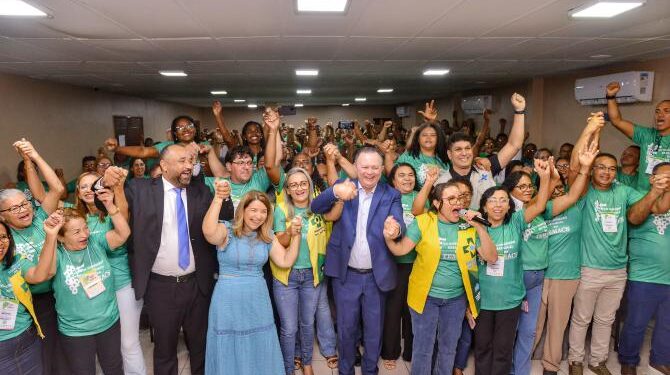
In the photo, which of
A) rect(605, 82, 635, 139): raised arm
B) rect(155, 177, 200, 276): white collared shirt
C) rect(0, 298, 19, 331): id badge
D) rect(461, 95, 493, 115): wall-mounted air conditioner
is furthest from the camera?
rect(461, 95, 493, 115): wall-mounted air conditioner

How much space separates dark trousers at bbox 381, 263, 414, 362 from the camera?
2906mm

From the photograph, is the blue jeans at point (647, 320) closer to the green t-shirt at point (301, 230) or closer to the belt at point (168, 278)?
the green t-shirt at point (301, 230)

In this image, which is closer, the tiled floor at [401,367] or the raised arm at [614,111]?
the tiled floor at [401,367]

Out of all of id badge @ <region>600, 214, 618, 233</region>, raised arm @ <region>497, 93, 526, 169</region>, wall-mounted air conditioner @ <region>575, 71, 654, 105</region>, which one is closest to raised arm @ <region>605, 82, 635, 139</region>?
raised arm @ <region>497, 93, 526, 169</region>

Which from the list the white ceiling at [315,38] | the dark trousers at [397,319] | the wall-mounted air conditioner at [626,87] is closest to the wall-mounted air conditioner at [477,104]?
the white ceiling at [315,38]

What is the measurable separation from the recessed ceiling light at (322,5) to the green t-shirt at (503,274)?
6.03ft

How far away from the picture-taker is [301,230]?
2.63m

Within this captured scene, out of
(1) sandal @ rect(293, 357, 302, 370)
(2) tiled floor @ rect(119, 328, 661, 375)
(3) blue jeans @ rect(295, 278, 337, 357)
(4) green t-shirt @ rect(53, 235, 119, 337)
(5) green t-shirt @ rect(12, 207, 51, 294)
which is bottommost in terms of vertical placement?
(2) tiled floor @ rect(119, 328, 661, 375)

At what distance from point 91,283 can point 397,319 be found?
2.02 metres

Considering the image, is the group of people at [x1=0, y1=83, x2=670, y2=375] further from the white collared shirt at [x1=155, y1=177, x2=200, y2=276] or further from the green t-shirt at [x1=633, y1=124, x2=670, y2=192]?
the green t-shirt at [x1=633, y1=124, x2=670, y2=192]

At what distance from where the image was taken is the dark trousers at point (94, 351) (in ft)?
7.30

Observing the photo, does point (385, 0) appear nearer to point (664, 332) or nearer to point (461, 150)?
point (461, 150)

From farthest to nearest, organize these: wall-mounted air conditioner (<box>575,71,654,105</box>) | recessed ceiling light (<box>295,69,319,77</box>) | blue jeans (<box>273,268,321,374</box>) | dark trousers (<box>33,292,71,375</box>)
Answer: recessed ceiling light (<box>295,69,319,77</box>) → wall-mounted air conditioner (<box>575,71,654,105</box>) → blue jeans (<box>273,268,321,374</box>) → dark trousers (<box>33,292,71,375</box>)

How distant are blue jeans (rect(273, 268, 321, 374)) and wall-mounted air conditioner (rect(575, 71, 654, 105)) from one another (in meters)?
5.19
